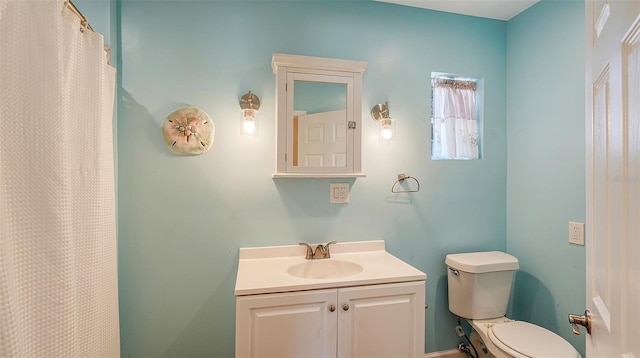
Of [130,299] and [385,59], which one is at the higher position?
[385,59]

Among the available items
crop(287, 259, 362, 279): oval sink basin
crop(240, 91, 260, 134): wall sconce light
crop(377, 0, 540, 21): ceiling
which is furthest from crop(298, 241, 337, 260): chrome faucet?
crop(377, 0, 540, 21): ceiling

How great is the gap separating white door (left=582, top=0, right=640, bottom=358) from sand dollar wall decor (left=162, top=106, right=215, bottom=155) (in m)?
1.62

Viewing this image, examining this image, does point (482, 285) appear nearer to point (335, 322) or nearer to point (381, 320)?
point (381, 320)

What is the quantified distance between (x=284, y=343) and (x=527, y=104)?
2.06m

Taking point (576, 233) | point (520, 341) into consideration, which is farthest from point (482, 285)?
point (576, 233)

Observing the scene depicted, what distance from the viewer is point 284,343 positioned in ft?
4.13

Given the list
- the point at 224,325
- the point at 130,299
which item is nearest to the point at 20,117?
the point at 130,299

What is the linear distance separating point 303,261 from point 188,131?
98 cm

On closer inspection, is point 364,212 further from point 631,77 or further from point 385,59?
point 631,77

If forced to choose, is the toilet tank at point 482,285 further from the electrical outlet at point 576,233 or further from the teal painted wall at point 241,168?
the electrical outlet at point 576,233

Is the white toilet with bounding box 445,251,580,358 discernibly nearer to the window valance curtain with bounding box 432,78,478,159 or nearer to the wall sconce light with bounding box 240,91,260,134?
the window valance curtain with bounding box 432,78,478,159

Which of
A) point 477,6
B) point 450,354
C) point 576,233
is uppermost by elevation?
point 477,6

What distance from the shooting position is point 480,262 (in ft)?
5.97

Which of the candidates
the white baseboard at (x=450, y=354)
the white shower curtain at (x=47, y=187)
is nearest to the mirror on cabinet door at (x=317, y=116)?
the white shower curtain at (x=47, y=187)
